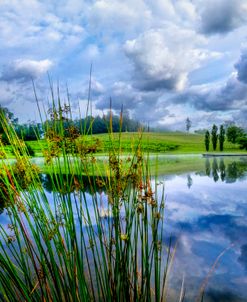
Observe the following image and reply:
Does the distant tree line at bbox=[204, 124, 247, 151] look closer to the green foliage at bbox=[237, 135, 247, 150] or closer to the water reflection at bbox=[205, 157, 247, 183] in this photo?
the green foliage at bbox=[237, 135, 247, 150]

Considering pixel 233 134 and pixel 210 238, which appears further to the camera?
pixel 233 134

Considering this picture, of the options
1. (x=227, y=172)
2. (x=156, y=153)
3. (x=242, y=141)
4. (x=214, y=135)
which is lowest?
(x=227, y=172)

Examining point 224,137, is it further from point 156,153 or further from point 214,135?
point 156,153

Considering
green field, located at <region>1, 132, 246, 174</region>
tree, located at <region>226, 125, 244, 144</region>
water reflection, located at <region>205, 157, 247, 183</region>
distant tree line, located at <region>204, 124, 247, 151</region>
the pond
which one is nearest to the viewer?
green field, located at <region>1, 132, 246, 174</region>

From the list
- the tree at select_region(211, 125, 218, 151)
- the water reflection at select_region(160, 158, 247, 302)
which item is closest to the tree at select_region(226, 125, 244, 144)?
the tree at select_region(211, 125, 218, 151)

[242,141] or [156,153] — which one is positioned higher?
[156,153]

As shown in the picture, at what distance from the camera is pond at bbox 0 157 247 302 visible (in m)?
3.24

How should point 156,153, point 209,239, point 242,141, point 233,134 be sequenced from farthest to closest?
point 233,134 < point 242,141 < point 209,239 < point 156,153

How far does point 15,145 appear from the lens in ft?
5.27

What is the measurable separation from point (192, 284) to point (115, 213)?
88.7 inches

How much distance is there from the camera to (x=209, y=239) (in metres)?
4.75

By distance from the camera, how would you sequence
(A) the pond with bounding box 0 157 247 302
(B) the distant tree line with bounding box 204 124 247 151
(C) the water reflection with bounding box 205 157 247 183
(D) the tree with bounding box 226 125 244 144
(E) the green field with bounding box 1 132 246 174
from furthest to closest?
(D) the tree with bounding box 226 125 244 144, (B) the distant tree line with bounding box 204 124 247 151, (C) the water reflection with bounding box 205 157 247 183, (A) the pond with bounding box 0 157 247 302, (E) the green field with bounding box 1 132 246 174

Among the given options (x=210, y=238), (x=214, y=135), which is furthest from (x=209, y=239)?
(x=214, y=135)

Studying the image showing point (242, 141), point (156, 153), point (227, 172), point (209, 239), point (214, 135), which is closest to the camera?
point (156, 153)
